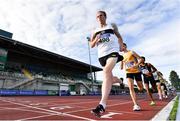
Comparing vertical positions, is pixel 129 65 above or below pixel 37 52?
below

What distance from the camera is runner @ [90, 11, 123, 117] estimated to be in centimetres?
352

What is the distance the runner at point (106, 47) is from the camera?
3.52 meters

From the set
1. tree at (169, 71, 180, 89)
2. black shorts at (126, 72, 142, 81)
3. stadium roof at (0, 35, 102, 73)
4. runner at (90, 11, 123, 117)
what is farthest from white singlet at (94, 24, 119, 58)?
tree at (169, 71, 180, 89)

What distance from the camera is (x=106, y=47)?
3.69 m

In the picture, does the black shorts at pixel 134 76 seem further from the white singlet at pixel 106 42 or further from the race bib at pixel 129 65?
the white singlet at pixel 106 42

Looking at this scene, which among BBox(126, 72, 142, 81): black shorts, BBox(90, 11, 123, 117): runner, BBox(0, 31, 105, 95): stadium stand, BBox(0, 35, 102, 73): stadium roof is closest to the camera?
BBox(90, 11, 123, 117): runner

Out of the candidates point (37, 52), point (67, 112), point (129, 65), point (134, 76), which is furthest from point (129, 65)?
point (37, 52)

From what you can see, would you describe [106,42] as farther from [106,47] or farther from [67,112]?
[67,112]

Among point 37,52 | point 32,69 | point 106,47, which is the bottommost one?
point 106,47

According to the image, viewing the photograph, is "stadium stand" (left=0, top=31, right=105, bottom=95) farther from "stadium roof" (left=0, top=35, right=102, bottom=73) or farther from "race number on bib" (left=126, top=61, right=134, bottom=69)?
"race number on bib" (left=126, top=61, right=134, bottom=69)

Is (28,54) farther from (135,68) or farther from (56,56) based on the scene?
(135,68)

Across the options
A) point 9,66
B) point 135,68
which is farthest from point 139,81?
point 9,66

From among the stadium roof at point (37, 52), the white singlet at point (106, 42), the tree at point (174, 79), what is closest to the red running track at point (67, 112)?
the white singlet at point (106, 42)

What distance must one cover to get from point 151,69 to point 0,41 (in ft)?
105
